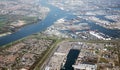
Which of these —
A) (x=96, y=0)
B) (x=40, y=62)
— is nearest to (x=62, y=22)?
(x=40, y=62)

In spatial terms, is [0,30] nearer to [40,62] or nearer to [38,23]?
[38,23]

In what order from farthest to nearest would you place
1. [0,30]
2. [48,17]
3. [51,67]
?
[48,17]
[0,30]
[51,67]

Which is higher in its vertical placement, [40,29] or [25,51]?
[25,51]

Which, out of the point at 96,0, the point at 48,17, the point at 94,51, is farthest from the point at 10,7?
the point at 94,51

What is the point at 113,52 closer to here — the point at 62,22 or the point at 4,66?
the point at 4,66

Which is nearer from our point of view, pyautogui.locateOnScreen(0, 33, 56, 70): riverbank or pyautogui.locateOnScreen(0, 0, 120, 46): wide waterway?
pyautogui.locateOnScreen(0, 33, 56, 70): riverbank

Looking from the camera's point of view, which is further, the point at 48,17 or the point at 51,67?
the point at 48,17

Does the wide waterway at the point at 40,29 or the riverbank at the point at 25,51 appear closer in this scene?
the riverbank at the point at 25,51

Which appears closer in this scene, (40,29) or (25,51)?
(25,51)

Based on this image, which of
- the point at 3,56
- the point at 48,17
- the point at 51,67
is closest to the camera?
the point at 51,67
